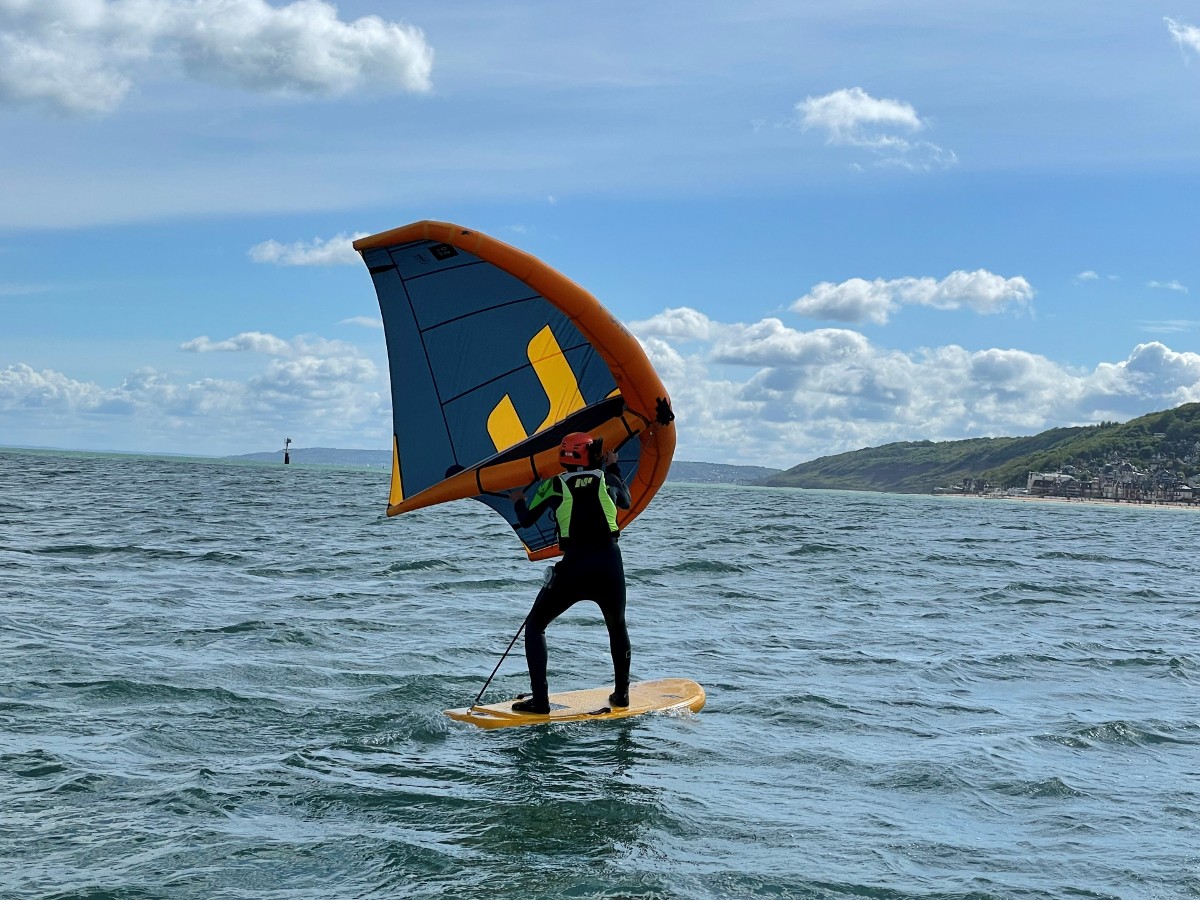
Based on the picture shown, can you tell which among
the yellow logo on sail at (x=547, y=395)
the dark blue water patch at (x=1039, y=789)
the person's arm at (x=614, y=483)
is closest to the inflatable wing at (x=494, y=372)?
the yellow logo on sail at (x=547, y=395)

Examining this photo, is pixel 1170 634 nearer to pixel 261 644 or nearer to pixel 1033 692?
pixel 1033 692

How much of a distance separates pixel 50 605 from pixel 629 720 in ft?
28.0

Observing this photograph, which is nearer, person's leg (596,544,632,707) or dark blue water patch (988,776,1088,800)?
dark blue water patch (988,776,1088,800)

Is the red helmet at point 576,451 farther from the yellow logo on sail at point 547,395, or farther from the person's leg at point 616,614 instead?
the yellow logo on sail at point 547,395

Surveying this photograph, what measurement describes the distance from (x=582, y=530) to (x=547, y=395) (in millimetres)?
1546

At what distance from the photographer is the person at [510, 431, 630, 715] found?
869 cm

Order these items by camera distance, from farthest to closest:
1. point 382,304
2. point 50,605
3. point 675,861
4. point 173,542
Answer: point 173,542 < point 50,605 < point 382,304 < point 675,861

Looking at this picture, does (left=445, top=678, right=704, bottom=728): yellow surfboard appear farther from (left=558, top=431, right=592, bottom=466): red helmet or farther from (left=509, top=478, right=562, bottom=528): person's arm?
(left=558, top=431, right=592, bottom=466): red helmet

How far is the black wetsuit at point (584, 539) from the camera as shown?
8.73 meters

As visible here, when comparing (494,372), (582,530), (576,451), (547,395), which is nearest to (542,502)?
(582,530)

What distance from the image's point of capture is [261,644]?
1217cm

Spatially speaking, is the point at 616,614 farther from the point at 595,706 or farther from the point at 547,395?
the point at 547,395

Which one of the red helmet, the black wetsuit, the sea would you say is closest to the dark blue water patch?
the sea

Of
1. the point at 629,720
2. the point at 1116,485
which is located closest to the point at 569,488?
the point at 629,720
